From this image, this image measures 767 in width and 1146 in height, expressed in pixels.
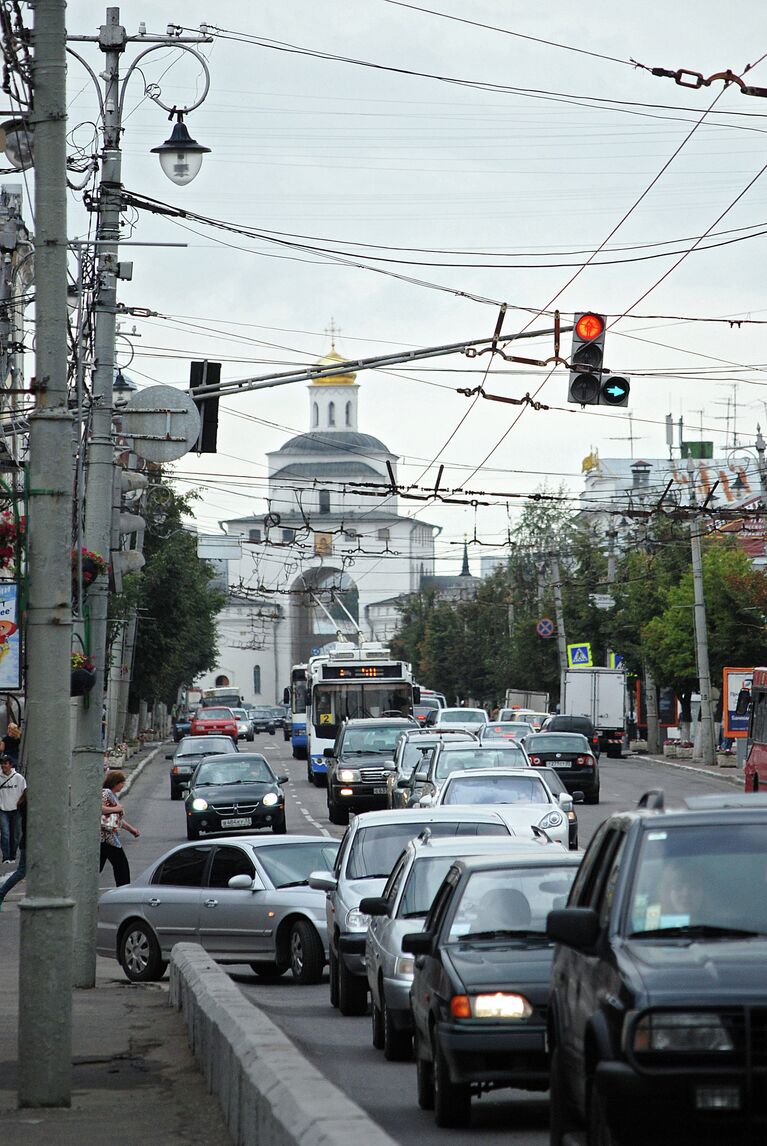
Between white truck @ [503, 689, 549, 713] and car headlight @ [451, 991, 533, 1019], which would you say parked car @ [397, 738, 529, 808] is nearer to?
car headlight @ [451, 991, 533, 1019]

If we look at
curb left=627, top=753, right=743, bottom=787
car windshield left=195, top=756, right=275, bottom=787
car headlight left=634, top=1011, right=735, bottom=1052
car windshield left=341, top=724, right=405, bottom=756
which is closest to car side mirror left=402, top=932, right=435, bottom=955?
car headlight left=634, top=1011, right=735, bottom=1052

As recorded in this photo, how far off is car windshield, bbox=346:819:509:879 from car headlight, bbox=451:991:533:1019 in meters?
6.76

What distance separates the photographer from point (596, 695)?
70.9 m

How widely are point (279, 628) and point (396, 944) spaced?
555ft

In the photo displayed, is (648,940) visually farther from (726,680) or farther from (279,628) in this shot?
(279,628)

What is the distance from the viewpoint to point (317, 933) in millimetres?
18641

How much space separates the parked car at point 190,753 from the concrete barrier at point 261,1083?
35497 millimetres

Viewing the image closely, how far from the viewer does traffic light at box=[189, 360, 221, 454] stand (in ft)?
68.8

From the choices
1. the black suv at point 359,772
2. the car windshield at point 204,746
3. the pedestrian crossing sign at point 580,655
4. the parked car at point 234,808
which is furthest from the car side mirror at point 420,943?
the pedestrian crossing sign at point 580,655

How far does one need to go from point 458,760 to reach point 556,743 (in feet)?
40.3

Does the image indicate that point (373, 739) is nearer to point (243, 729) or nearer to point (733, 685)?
point (733, 685)

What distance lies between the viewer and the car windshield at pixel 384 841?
16.6m

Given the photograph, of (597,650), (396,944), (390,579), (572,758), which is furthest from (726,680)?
(390,579)

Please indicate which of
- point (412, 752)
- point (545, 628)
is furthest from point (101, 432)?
point (545, 628)
